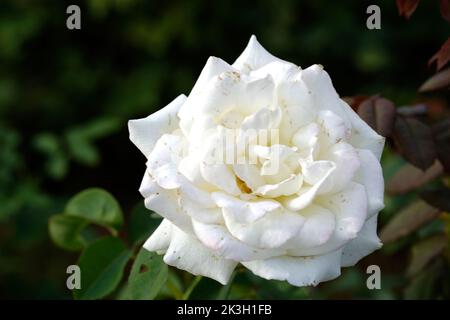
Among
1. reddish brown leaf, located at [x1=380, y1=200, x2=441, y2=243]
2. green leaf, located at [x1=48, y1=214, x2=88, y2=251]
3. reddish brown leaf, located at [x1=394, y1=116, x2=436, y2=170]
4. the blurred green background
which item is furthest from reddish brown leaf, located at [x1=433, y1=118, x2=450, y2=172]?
the blurred green background

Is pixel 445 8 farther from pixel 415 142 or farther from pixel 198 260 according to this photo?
pixel 198 260

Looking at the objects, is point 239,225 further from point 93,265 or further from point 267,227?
point 93,265

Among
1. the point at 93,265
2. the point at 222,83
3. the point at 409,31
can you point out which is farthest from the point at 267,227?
the point at 409,31

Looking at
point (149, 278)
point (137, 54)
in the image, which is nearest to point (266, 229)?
point (149, 278)

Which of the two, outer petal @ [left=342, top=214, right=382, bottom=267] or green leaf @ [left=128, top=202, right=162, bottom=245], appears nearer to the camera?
outer petal @ [left=342, top=214, right=382, bottom=267]

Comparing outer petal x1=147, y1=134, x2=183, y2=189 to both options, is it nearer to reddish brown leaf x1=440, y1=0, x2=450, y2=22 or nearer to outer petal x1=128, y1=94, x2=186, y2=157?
outer petal x1=128, y1=94, x2=186, y2=157
